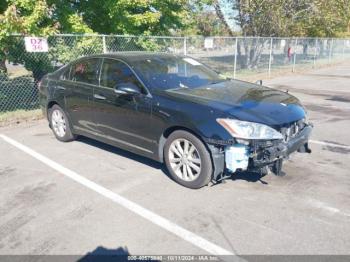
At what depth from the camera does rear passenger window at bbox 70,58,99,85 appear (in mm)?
5516

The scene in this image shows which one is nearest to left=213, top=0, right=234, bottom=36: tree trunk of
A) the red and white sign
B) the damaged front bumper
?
the red and white sign

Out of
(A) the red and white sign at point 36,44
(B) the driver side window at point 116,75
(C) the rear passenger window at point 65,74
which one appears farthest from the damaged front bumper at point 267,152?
(A) the red and white sign at point 36,44

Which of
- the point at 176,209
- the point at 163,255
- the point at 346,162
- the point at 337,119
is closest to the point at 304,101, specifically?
the point at 337,119

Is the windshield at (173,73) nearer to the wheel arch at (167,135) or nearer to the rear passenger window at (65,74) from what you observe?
the wheel arch at (167,135)

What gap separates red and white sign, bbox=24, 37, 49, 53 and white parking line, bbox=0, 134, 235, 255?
3195 mm

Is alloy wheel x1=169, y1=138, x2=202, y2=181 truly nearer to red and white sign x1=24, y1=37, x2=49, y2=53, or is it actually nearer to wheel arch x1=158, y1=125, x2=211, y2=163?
wheel arch x1=158, y1=125, x2=211, y2=163

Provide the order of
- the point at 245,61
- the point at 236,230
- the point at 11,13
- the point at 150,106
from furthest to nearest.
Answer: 1. the point at 245,61
2. the point at 11,13
3. the point at 150,106
4. the point at 236,230

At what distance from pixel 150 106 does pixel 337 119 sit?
17.2ft

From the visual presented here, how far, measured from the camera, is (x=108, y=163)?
5.29 m

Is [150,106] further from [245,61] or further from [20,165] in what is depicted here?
[245,61]

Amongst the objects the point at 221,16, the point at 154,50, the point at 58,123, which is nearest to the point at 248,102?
the point at 58,123

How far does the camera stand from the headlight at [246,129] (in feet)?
12.8

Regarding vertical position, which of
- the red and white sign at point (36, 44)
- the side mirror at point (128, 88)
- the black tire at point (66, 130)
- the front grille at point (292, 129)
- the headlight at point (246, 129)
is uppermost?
the red and white sign at point (36, 44)

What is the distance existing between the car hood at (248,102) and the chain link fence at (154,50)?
198 inches
